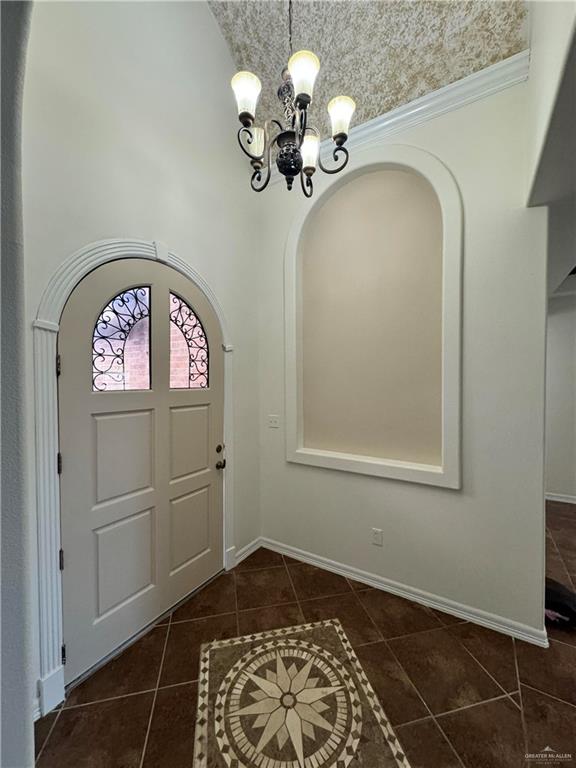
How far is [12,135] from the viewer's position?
19.4 inches

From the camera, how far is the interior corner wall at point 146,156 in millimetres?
1406

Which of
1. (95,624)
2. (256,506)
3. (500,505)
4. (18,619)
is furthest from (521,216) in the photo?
(95,624)

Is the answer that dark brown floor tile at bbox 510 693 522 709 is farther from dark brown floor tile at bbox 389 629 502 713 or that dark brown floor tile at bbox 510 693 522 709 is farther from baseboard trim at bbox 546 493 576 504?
baseboard trim at bbox 546 493 576 504

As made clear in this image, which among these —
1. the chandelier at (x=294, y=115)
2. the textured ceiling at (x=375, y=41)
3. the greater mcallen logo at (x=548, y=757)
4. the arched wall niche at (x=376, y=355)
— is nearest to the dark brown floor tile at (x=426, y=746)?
the greater mcallen logo at (x=548, y=757)

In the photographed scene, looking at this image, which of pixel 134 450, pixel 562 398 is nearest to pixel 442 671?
pixel 134 450

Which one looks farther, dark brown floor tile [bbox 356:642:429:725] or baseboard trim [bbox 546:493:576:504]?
baseboard trim [bbox 546:493:576:504]

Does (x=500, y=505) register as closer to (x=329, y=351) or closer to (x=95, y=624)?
(x=329, y=351)

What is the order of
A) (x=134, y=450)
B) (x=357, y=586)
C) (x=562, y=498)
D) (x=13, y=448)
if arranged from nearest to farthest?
(x=13, y=448) → (x=134, y=450) → (x=357, y=586) → (x=562, y=498)

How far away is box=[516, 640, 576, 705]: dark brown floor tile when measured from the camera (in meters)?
1.46

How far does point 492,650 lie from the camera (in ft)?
5.53

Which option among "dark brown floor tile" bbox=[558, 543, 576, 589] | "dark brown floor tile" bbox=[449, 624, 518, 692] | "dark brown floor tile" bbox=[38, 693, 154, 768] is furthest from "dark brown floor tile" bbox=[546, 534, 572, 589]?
"dark brown floor tile" bbox=[38, 693, 154, 768]

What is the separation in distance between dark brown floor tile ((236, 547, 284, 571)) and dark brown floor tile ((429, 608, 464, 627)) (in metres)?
1.16

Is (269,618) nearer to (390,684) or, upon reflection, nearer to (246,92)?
(390,684)

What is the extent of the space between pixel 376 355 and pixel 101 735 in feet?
8.33
